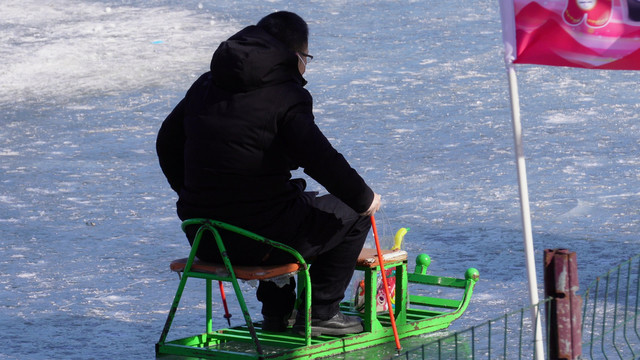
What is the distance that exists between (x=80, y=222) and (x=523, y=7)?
11.9 ft

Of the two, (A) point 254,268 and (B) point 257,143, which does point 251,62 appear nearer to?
(B) point 257,143

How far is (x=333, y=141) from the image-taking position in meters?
8.32

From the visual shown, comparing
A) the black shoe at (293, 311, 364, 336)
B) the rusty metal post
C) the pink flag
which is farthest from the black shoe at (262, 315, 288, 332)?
the pink flag

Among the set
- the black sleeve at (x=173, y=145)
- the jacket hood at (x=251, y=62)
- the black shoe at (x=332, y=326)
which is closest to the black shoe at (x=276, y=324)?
the black shoe at (x=332, y=326)

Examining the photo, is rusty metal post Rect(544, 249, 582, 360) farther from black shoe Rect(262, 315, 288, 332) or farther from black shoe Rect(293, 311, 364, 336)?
black shoe Rect(262, 315, 288, 332)

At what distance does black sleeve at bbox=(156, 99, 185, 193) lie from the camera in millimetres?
4527

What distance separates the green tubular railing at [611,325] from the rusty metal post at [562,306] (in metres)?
0.54

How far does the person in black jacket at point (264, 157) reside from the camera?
13.8ft

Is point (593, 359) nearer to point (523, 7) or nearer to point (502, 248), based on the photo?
point (523, 7)

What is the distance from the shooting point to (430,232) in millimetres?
6309

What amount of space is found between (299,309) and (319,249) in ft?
1.13

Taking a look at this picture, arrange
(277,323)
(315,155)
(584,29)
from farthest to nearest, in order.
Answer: (277,323) < (315,155) < (584,29)

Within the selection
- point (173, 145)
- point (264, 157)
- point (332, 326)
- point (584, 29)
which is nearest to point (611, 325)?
point (332, 326)

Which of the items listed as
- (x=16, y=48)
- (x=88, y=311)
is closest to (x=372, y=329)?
(x=88, y=311)
